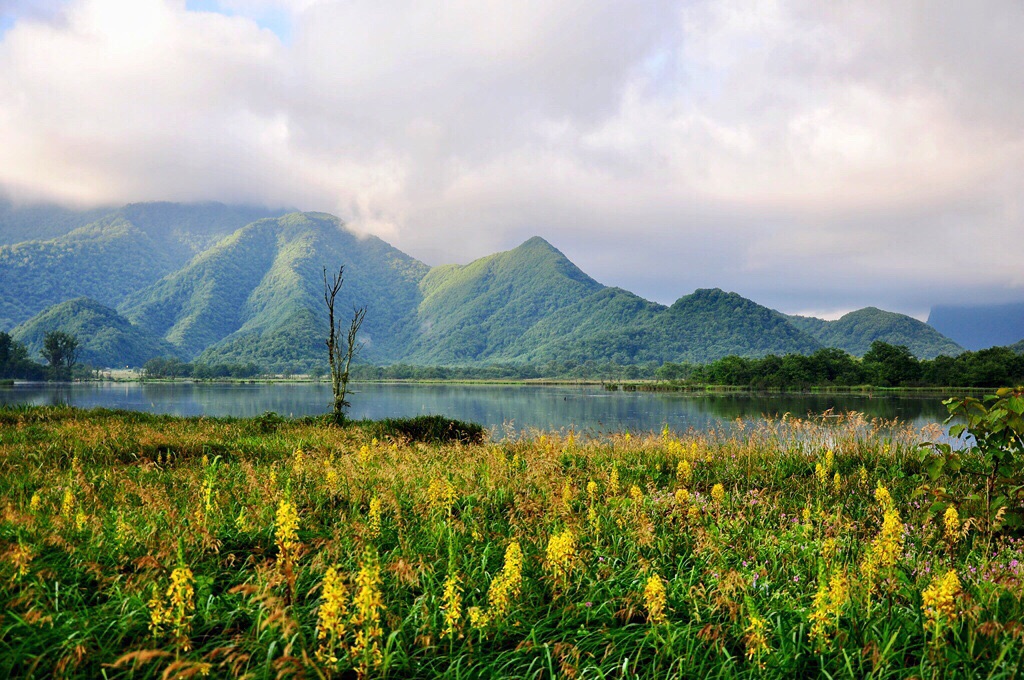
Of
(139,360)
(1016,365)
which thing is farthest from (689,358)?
(139,360)

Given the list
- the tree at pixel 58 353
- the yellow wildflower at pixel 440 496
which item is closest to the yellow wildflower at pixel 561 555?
the yellow wildflower at pixel 440 496

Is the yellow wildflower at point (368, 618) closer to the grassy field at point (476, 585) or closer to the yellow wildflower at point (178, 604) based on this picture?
the grassy field at point (476, 585)

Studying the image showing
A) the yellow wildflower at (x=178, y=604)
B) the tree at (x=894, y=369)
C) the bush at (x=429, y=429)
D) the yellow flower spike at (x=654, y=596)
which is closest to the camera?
the yellow wildflower at (x=178, y=604)

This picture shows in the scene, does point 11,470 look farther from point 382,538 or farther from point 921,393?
point 921,393

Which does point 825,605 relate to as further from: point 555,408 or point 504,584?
point 555,408

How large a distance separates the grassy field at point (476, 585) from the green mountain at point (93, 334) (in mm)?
205150

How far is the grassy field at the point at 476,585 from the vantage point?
2861mm

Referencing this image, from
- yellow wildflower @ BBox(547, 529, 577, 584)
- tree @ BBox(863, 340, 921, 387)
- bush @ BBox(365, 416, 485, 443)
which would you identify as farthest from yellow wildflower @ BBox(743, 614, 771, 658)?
tree @ BBox(863, 340, 921, 387)

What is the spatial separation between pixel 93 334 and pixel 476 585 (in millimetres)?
216228

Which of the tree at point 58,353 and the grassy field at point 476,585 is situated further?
the tree at point 58,353

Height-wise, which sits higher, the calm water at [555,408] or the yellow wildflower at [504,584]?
the yellow wildflower at [504,584]

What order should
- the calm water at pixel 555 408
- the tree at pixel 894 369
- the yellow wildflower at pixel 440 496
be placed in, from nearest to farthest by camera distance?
the yellow wildflower at pixel 440 496
the calm water at pixel 555 408
the tree at pixel 894 369

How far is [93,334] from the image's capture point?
173750 millimetres

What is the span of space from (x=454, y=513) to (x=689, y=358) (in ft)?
655
